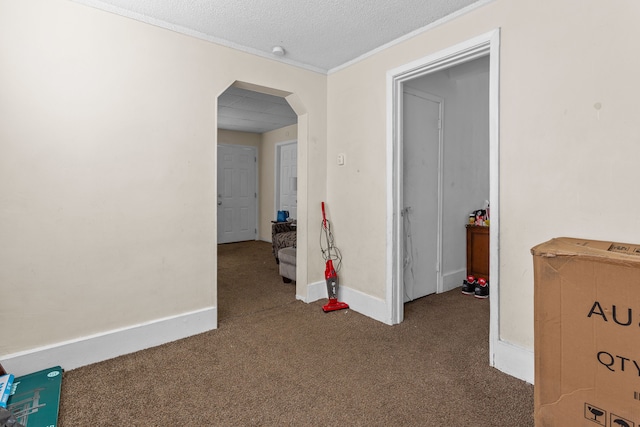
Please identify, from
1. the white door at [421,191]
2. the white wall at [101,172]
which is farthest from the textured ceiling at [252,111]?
the white door at [421,191]

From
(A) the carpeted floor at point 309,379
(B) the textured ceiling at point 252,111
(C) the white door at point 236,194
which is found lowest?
(A) the carpeted floor at point 309,379

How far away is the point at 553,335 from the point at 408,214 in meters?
2.02

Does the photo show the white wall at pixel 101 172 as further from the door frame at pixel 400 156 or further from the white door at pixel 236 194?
the white door at pixel 236 194

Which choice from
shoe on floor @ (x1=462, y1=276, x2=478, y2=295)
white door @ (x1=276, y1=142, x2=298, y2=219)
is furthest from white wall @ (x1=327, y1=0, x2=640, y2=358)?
white door @ (x1=276, y1=142, x2=298, y2=219)

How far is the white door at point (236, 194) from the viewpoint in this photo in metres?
6.87

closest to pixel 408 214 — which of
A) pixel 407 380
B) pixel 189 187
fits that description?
pixel 407 380

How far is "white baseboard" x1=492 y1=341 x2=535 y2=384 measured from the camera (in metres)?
1.99

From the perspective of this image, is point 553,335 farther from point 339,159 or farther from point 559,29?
point 339,159

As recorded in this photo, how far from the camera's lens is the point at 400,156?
2.84m

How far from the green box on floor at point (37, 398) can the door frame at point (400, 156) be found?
2.24m

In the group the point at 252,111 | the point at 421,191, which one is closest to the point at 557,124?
the point at 421,191

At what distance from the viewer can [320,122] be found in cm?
338

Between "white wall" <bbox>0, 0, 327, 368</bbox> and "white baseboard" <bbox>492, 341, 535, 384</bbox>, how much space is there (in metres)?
2.07

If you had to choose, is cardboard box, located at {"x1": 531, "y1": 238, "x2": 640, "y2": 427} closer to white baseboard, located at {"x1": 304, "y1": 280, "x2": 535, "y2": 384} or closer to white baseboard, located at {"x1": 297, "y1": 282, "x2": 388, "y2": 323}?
white baseboard, located at {"x1": 304, "y1": 280, "x2": 535, "y2": 384}
